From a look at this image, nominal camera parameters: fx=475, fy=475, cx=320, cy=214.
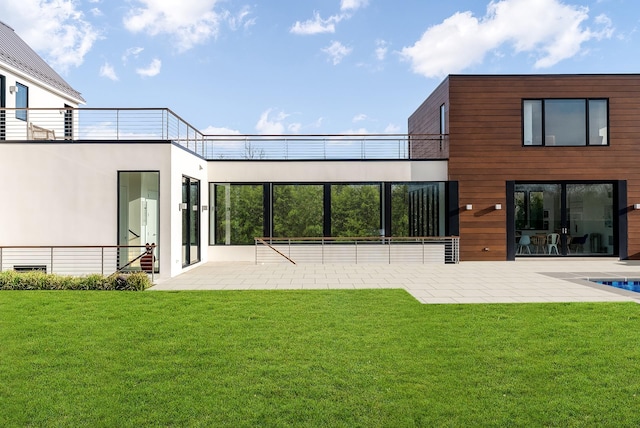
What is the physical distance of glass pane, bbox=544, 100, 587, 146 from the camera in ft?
47.5

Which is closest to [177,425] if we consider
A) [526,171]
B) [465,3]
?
[526,171]

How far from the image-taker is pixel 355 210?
1496cm

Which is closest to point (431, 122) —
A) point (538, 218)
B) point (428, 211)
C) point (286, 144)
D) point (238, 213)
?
point (428, 211)

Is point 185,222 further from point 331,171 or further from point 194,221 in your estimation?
point 331,171

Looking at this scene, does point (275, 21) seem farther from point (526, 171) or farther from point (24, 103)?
point (526, 171)

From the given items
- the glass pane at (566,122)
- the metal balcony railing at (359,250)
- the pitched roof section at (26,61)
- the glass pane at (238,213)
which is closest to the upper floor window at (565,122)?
the glass pane at (566,122)

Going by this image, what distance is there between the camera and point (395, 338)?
5.34 meters

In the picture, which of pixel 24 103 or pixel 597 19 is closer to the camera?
pixel 597 19

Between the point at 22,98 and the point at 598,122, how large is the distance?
18.6 meters

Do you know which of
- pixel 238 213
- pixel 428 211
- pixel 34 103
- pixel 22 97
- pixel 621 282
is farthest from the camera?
pixel 34 103

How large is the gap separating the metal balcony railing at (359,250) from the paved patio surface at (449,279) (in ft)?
2.76

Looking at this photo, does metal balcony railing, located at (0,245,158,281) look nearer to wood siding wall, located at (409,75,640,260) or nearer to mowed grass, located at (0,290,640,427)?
mowed grass, located at (0,290,640,427)

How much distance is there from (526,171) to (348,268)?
21.1 ft

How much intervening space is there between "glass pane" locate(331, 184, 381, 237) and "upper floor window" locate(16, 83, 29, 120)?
33.9 ft
